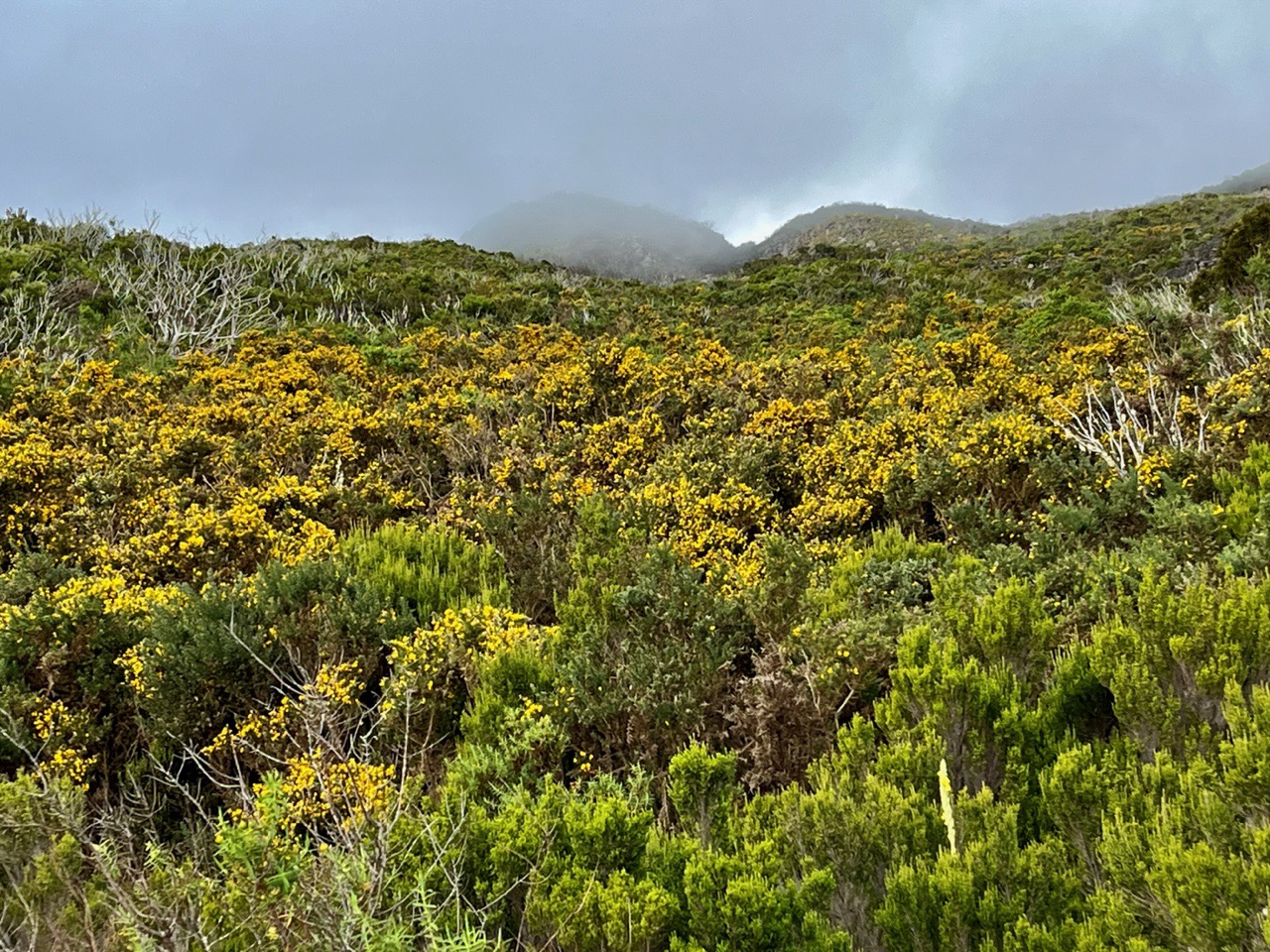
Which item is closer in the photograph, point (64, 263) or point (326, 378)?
point (326, 378)

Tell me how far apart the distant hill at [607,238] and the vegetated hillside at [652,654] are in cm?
4413

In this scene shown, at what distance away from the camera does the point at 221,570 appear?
5613 millimetres

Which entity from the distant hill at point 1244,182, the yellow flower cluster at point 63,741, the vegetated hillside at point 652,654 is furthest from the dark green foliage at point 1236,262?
the distant hill at point 1244,182

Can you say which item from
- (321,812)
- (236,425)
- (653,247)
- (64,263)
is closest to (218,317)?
(64,263)

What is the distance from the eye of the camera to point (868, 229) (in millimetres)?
54906

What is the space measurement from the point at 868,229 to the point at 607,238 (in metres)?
39.4

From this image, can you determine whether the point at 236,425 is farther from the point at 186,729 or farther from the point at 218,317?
the point at 218,317

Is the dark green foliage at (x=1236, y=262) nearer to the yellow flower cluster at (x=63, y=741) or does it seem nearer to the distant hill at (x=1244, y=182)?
the yellow flower cluster at (x=63, y=741)

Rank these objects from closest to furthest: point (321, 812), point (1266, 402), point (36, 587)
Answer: point (321, 812), point (36, 587), point (1266, 402)

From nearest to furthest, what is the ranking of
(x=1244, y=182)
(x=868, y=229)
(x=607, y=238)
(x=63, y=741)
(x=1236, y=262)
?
(x=63, y=741) < (x=1236, y=262) < (x=1244, y=182) < (x=868, y=229) < (x=607, y=238)

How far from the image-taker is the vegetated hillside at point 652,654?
2.13 meters

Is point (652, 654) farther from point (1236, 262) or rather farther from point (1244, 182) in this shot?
point (1244, 182)

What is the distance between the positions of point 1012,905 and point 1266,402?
5192 millimetres

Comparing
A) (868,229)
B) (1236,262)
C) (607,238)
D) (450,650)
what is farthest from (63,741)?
(607,238)
